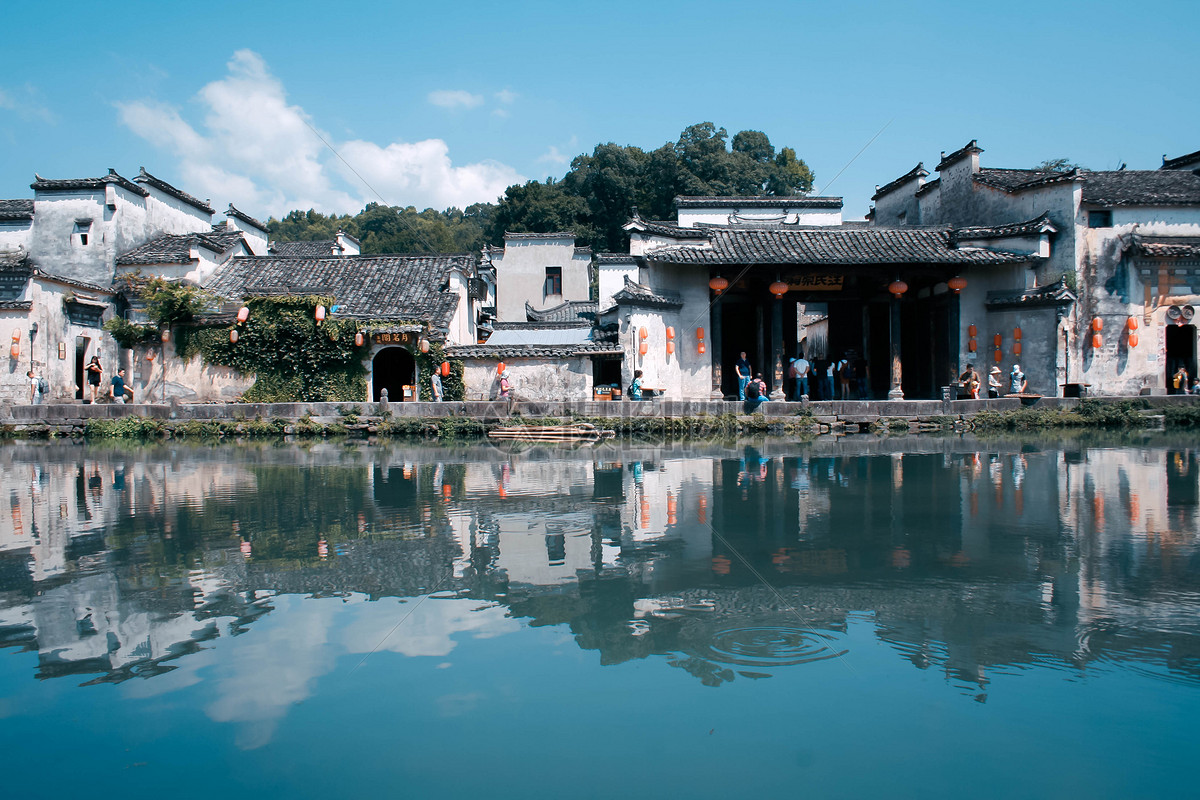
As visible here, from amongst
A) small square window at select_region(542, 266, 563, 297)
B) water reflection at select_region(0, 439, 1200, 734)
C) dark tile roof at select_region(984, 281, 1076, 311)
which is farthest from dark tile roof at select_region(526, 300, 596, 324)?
water reflection at select_region(0, 439, 1200, 734)

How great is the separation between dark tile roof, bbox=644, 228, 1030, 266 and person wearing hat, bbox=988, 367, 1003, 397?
9.36 ft

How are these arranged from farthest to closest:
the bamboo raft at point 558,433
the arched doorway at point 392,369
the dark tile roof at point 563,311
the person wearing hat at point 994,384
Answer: the dark tile roof at point 563,311
the arched doorway at point 392,369
the person wearing hat at point 994,384
the bamboo raft at point 558,433

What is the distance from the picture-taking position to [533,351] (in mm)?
19875

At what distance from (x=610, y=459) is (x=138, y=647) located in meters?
9.22

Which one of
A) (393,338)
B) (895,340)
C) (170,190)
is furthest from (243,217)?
(895,340)

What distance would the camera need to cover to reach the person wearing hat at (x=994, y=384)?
20078 mm

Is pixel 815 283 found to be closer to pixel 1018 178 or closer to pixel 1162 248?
pixel 1018 178

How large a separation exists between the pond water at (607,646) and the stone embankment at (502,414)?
9.22 metres

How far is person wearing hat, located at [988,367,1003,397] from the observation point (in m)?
20.1

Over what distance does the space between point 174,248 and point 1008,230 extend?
24.2m

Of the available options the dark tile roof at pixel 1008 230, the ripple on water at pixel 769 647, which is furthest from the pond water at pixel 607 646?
the dark tile roof at pixel 1008 230

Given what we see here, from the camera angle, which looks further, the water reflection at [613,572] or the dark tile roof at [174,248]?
the dark tile roof at [174,248]

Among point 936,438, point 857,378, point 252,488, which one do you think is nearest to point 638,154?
point 857,378

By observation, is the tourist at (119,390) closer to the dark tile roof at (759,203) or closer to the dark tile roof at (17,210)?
the dark tile roof at (17,210)
